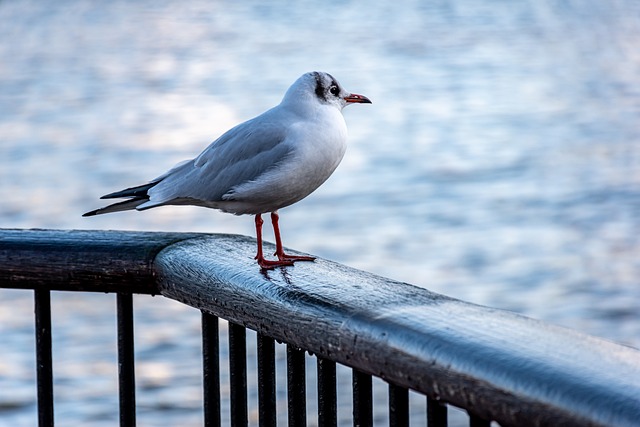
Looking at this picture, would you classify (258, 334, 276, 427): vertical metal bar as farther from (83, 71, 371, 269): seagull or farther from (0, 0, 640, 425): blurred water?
(0, 0, 640, 425): blurred water

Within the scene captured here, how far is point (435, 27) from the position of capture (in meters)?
9.16

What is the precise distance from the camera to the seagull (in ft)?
4.73

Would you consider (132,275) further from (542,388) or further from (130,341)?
(542,388)

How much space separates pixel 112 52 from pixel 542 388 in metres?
7.91

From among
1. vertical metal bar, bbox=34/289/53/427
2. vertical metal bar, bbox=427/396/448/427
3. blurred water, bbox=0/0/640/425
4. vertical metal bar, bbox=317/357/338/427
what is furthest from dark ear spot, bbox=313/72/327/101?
blurred water, bbox=0/0/640/425

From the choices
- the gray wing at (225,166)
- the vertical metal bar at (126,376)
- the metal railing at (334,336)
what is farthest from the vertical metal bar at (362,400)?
the gray wing at (225,166)

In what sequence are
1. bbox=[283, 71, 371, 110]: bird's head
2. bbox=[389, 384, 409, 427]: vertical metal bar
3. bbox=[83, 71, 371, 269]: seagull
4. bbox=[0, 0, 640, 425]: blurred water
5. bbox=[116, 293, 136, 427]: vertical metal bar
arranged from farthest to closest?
bbox=[0, 0, 640, 425]: blurred water, bbox=[283, 71, 371, 110]: bird's head, bbox=[83, 71, 371, 269]: seagull, bbox=[116, 293, 136, 427]: vertical metal bar, bbox=[389, 384, 409, 427]: vertical metal bar

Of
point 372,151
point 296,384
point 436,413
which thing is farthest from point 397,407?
point 372,151

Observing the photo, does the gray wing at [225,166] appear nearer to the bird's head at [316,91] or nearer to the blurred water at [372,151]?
the bird's head at [316,91]

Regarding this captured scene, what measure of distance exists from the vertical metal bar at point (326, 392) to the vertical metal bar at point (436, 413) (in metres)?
0.16

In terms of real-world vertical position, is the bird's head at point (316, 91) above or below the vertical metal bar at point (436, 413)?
above

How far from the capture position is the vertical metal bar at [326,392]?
102cm

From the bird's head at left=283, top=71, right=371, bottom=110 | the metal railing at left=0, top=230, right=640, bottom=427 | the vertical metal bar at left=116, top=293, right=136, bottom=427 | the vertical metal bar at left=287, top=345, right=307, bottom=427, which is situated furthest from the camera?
the bird's head at left=283, top=71, right=371, bottom=110

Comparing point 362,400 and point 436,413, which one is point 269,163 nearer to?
point 362,400
